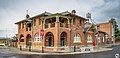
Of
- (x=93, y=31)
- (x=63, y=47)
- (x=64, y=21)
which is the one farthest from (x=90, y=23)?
(x=63, y=47)

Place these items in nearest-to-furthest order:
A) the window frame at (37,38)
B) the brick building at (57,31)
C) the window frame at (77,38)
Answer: the brick building at (57,31)
the window frame at (37,38)
the window frame at (77,38)

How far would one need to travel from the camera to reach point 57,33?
32281 mm

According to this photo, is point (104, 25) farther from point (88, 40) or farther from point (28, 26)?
point (28, 26)

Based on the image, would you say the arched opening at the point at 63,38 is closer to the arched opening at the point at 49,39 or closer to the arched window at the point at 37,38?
the arched opening at the point at 49,39

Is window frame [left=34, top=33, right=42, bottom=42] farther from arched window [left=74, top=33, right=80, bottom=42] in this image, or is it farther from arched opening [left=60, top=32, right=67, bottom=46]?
arched window [left=74, top=33, right=80, bottom=42]

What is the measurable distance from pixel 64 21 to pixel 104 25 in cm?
3890

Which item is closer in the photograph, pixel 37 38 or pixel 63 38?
pixel 63 38

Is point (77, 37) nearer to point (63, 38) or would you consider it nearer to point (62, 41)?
point (63, 38)

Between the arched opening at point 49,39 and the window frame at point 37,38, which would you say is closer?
the arched opening at point 49,39

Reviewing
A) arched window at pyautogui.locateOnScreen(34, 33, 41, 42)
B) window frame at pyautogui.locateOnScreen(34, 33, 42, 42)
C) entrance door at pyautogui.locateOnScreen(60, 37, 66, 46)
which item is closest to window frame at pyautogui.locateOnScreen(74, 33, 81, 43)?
entrance door at pyautogui.locateOnScreen(60, 37, 66, 46)

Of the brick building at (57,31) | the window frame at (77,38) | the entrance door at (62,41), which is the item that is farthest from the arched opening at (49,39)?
the window frame at (77,38)

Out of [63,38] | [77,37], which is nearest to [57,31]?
[63,38]

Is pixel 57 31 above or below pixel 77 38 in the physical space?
above

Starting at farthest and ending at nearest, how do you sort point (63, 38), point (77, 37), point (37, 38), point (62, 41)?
point (77, 37) → point (37, 38) → point (63, 38) → point (62, 41)
